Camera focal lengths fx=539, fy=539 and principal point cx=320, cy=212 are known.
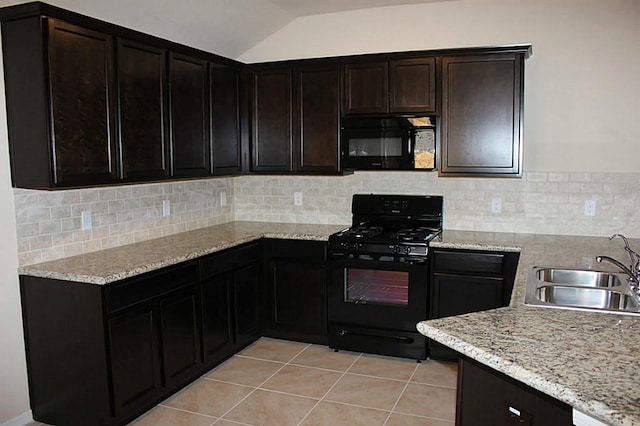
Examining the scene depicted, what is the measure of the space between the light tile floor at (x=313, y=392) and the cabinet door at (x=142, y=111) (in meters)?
1.47

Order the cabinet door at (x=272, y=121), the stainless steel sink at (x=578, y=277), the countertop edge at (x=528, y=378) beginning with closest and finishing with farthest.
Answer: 1. the countertop edge at (x=528, y=378)
2. the stainless steel sink at (x=578, y=277)
3. the cabinet door at (x=272, y=121)

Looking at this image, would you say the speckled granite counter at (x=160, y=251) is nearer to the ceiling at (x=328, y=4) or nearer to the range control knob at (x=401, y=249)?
the range control knob at (x=401, y=249)

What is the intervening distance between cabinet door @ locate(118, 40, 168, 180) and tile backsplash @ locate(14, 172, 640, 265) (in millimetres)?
366

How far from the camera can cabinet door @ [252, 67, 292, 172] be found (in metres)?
4.47

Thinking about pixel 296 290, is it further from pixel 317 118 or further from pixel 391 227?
pixel 317 118

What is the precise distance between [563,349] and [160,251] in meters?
2.58

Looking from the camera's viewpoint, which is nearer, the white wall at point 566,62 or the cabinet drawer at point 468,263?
the cabinet drawer at point 468,263

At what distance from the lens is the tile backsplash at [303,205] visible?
3271mm

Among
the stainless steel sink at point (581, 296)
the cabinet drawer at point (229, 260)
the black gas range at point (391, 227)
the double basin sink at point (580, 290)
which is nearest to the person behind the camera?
the double basin sink at point (580, 290)

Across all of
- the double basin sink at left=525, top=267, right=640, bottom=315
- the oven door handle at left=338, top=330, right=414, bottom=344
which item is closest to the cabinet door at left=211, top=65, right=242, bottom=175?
the oven door handle at left=338, top=330, right=414, bottom=344

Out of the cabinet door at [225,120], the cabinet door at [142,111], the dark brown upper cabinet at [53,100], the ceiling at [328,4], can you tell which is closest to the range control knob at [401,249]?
the cabinet door at [225,120]

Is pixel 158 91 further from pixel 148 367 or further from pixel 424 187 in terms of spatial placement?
pixel 424 187

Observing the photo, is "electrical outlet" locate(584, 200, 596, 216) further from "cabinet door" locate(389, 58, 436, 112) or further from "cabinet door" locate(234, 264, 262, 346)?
"cabinet door" locate(234, 264, 262, 346)

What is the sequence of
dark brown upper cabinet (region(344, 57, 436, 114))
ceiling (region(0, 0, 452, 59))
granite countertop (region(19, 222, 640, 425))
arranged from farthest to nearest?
dark brown upper cabinet (region(344, 57, 436, 114)) → ceiling (region(0, 0, 452, 59)) → granite countertop (region(19, 222, 640, 425))
